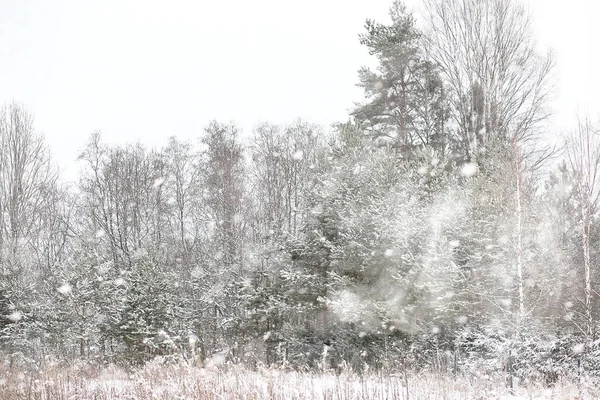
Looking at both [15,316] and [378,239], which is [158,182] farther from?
[378,239]

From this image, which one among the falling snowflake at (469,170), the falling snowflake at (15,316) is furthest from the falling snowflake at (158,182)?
the falling snowflake at (469,170)

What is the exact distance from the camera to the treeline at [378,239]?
11.9 meters

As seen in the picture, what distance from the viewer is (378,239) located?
12945 millimetres

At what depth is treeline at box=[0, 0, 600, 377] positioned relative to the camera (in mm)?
11938

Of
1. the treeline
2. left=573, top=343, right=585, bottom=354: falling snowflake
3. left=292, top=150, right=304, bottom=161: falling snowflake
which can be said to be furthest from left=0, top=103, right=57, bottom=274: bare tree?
left=573, top=343, right=585, bottom=354: falling snowflake

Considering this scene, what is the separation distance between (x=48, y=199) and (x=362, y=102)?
19986mm

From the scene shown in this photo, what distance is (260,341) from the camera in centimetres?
1652

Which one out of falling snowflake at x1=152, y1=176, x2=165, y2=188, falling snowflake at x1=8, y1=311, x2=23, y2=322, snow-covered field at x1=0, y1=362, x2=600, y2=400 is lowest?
snow-covered field at x1=0, y1=362, x2=600, y2=400

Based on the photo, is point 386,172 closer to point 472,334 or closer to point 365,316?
point 365,316

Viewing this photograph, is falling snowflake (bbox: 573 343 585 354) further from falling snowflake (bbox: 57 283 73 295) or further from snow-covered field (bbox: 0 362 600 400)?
falling snowflake (bbox: 57 283 73 295)

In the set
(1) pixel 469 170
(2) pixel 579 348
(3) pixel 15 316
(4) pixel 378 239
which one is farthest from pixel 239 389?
(3) pixel 15 316

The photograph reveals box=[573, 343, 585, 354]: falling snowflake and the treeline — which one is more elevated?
the treeline

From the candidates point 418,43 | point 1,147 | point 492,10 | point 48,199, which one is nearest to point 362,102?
point 418,43

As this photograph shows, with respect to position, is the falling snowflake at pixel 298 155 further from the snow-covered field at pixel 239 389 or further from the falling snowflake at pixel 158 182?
the snow-covered field at pixel 239 389
